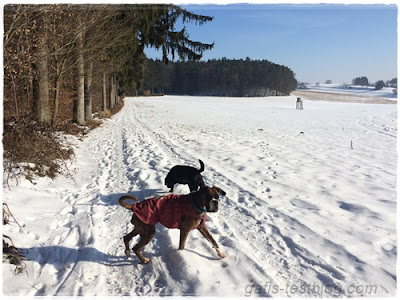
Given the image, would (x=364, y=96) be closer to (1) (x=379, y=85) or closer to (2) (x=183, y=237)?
(1) (x=379, y=85)

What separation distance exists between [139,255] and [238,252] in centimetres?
131

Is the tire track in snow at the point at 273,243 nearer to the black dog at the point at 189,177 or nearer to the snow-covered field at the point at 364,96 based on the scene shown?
the black dog at the point at 189,177

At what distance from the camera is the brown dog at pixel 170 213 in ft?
11.7

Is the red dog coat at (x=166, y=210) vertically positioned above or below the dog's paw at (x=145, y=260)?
above

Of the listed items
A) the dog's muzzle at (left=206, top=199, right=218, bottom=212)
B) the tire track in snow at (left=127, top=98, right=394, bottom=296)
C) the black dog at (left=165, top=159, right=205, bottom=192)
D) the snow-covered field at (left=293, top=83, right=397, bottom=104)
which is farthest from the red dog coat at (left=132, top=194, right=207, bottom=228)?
the snow-covered field at (left=293, top=83, right=397, bottom=104)

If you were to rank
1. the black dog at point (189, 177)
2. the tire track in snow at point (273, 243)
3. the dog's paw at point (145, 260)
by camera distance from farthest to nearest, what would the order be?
1. the black dog at point (189, 177)
2. the dog's paw at point (145, 260)
3. the tire track in snow at point (273, 243)

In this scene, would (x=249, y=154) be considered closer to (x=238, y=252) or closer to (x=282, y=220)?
(x=282, y=220)

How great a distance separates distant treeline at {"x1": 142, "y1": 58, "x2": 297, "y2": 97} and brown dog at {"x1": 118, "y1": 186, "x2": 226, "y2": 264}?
87.3m

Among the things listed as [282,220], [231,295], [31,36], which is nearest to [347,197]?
[282,220]

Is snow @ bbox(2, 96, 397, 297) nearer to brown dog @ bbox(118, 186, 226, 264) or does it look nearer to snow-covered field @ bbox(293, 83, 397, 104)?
brown dog @ bbox(118, 186, 226, 264)

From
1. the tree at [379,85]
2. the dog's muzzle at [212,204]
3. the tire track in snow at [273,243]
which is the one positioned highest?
the tree at [379,85]

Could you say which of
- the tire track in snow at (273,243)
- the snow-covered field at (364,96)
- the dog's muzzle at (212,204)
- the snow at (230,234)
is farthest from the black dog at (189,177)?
the snow-covered field at (364,96)

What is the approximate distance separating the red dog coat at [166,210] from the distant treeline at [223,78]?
286ft

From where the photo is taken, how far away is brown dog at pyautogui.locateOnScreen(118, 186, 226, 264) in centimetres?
356
